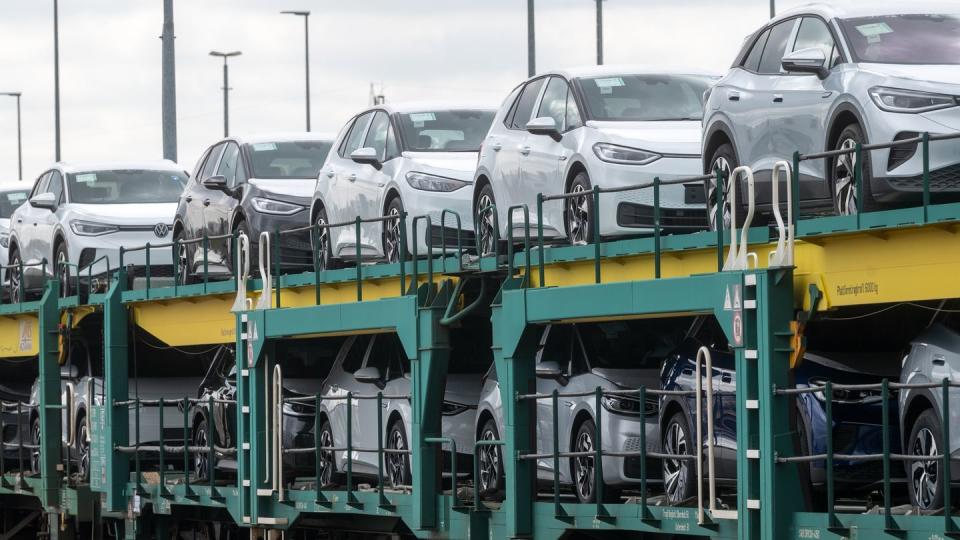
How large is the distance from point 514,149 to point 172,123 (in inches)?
445

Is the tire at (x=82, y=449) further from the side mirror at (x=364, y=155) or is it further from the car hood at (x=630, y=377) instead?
the car hood at (x=630, y=377)

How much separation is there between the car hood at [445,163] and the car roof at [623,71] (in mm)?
1509

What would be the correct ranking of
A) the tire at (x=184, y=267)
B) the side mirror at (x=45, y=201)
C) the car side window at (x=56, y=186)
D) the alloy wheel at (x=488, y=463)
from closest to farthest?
the alloy wheel at (x=488, y=463) → the tire at (x=184, y=267) → the side mirror at (x=45, y=201) → the car side window at (x=56, y=186)

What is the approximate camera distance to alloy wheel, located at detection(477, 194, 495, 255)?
15.2 m

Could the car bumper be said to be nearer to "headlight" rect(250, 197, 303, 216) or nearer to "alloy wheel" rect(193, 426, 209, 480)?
"headlight" rect(250, 197, 303, 216)

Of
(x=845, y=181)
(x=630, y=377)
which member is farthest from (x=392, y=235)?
(x=845, y=181)

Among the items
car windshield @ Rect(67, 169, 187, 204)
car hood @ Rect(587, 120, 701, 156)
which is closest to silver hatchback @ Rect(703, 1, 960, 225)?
car hood @ Rect(587, 120, 701, 156)

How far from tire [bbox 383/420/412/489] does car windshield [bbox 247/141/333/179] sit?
4.30m

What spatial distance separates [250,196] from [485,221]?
450 centimetres

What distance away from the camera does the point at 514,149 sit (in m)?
15.1

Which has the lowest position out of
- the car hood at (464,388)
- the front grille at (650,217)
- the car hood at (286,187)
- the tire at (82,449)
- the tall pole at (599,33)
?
the tire at (82,449)

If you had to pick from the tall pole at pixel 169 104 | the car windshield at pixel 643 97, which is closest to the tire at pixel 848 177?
the car windshield at pixel 643 97

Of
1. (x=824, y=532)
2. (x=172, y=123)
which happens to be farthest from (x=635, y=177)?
(x=172, y=123)

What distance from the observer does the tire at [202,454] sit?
1947cm
